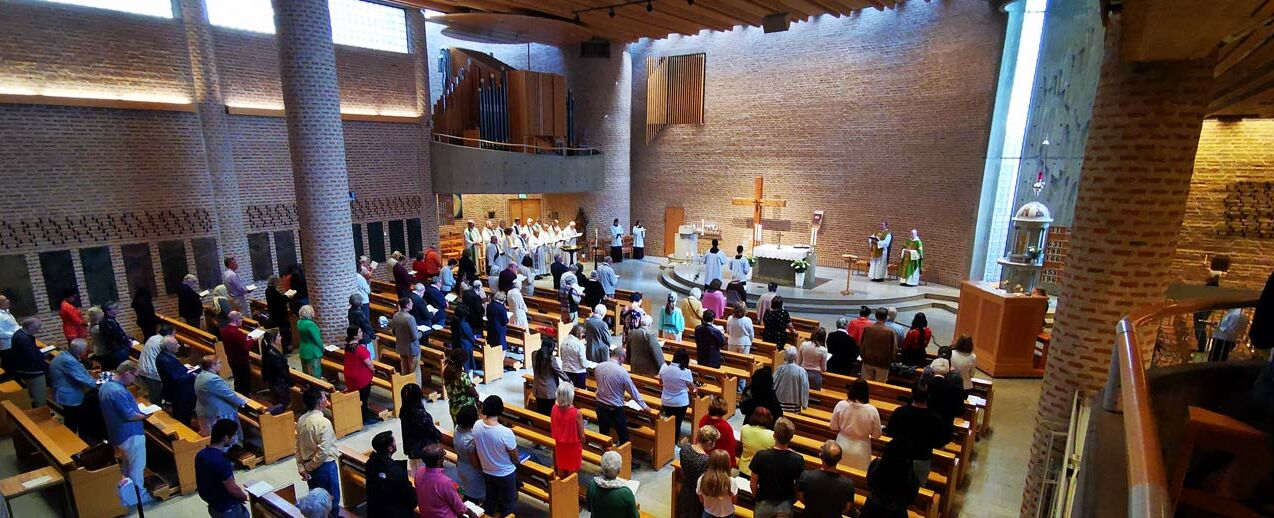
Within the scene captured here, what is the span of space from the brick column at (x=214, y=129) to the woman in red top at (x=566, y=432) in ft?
33.5

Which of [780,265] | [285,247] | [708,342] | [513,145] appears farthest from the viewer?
[513,145]

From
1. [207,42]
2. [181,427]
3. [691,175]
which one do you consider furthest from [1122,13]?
[691,175]

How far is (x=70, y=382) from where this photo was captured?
→ 634cm

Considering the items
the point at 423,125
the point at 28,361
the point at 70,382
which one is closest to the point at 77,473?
the point at 70,382

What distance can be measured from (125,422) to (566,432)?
13.3 ft

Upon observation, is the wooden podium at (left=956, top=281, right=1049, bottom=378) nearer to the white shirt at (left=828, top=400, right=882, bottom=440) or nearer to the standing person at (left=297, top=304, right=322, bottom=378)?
the white shirt at (left=828, top=400, right=882, bottom=440)

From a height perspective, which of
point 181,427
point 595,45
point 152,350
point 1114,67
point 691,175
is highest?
point 595,45

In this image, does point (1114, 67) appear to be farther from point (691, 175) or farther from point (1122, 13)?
point (691, 175)

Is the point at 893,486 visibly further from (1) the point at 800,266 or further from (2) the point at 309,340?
(1) the point at 800,266

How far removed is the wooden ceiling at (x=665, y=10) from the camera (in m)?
13.0

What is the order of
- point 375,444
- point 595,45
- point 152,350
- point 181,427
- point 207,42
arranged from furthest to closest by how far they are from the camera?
1. point 595,45
2. point 207,42
3. point 152,350
4. point 181,427
5. point 375,444

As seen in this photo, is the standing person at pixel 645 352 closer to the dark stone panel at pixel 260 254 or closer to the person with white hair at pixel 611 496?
the person with white hair at pixel 611 496

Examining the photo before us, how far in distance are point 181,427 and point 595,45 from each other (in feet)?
48.2

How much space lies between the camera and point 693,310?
8.80 metres
